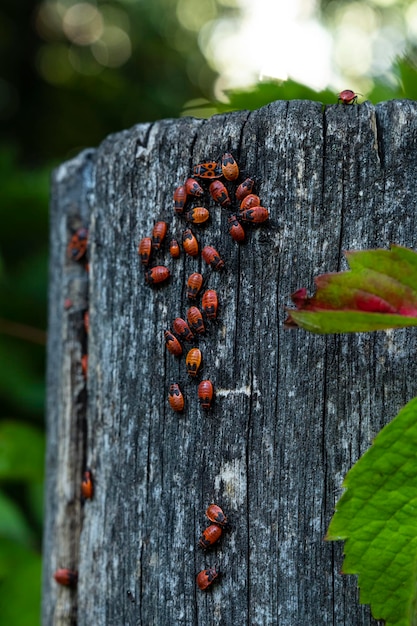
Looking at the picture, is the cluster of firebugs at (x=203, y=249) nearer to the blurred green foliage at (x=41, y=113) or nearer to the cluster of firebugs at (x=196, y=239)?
the cluster of firebugs at (x=196, y=239)

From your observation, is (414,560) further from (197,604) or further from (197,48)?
(197,48)

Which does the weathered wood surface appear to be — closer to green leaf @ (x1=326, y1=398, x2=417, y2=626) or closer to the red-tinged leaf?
green leaf @ (x1=326, y1=398, x2=417, y2=626)

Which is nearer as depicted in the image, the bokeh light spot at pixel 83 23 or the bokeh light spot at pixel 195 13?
the bokeh light spot at pixel 83 23

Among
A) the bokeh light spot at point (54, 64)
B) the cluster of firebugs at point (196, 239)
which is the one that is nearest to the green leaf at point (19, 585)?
the cluster of firebugs at point (196, 239)

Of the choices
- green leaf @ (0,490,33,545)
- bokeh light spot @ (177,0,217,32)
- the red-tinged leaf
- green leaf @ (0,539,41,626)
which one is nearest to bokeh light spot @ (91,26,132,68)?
bokeh light spot @ (177,0,217,32)

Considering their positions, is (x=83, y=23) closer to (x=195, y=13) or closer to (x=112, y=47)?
(x=112, y=47)

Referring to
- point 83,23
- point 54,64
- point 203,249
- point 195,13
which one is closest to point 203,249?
point 203,249
